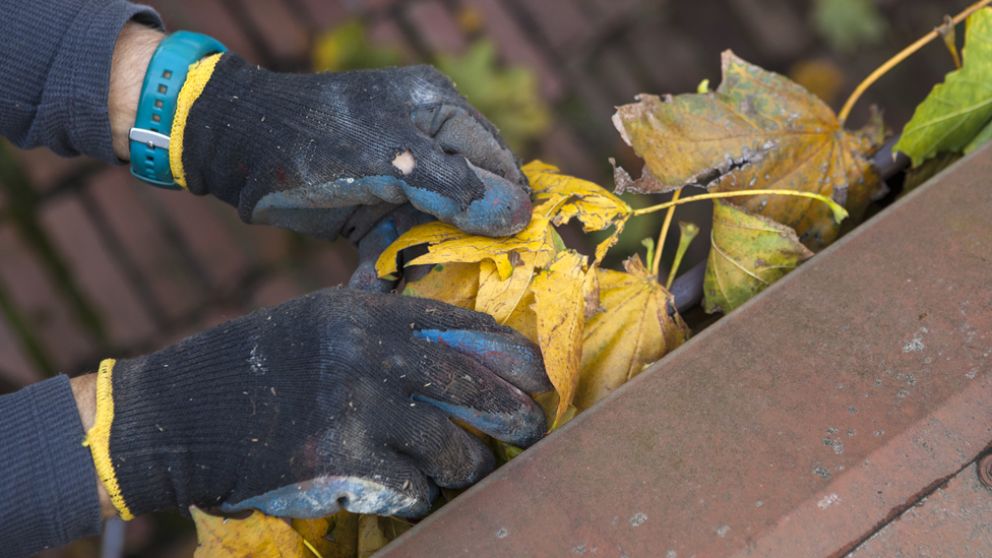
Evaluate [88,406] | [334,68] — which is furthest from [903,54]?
[334,68]

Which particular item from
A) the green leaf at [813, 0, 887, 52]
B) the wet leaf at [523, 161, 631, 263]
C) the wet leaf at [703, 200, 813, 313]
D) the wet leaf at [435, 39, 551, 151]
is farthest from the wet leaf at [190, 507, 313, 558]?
the green leaf at [813, 0, 887, 52]

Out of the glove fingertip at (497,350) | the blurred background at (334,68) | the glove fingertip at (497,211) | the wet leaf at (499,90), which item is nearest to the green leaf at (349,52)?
the blurred background at (334,68)

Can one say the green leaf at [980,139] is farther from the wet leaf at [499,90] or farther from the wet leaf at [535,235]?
the wet leaf at [499,90]

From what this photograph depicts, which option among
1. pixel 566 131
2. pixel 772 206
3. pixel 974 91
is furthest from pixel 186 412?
pixel 566 131

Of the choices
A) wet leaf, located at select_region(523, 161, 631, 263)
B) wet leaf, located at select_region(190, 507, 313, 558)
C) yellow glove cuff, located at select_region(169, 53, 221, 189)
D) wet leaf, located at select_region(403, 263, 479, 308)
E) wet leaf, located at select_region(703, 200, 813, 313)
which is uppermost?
yellow glove cuff, located at select_region(169, 53, 221, 189)

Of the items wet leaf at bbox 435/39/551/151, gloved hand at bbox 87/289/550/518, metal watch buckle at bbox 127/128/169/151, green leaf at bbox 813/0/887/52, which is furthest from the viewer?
green leaf at bbox 813/0/887/52

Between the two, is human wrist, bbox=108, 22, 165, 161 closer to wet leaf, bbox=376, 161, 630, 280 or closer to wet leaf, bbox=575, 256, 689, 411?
wet leaf, bbox=376, 161, 630, 280
